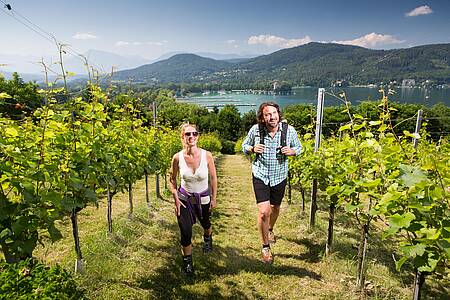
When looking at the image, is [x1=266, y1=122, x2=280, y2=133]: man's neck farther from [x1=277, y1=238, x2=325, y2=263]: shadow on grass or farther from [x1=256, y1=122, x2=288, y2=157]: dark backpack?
[x1=277, y1=238, x2=325, y2=263]: shadow on grass

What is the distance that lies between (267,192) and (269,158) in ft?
1.37

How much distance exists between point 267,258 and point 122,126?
9.54 feet

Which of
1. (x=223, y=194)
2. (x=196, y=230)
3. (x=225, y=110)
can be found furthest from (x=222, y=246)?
(x=225, y=110)

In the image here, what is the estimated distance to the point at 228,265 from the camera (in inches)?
147

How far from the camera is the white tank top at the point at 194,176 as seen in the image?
335 cm

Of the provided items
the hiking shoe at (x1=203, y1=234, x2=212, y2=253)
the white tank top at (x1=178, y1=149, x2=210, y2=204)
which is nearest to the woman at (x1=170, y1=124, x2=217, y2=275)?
the white tank top at (x1=178, y1=149, x2=210, y2=204)

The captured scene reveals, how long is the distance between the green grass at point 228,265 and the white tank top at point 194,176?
40.0 inches

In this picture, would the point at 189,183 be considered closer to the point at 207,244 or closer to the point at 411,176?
the point at 207,244

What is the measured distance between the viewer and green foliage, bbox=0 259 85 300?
149 cm

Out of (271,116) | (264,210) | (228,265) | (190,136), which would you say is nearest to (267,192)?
(264,210)

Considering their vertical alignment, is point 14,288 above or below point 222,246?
above

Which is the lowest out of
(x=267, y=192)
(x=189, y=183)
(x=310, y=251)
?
(x=310, y=251)

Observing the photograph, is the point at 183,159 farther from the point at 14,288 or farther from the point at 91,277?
the point at 14,288

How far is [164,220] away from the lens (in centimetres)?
537
